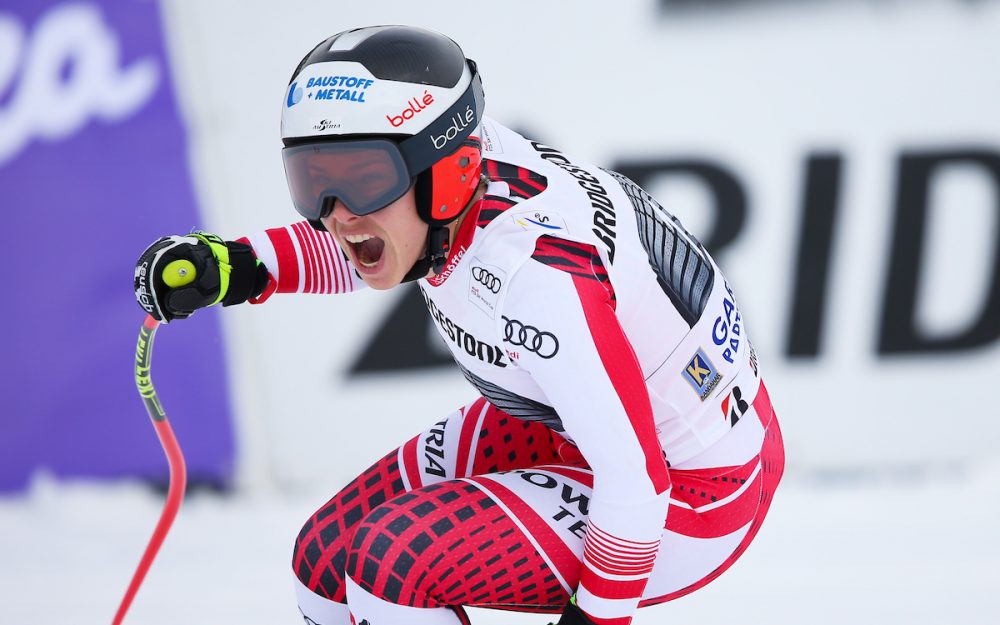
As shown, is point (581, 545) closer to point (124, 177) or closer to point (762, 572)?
point (762, 572)

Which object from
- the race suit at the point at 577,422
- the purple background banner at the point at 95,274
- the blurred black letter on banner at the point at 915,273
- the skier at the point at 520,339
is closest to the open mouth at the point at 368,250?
the skier at the point at 520,339

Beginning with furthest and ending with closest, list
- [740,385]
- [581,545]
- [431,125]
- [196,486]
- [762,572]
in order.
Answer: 1. [196,486]
2. [762,572]
3. [740,385]
4. [581,545]
5. [431,125]

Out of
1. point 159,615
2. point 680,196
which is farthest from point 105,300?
point 680,196

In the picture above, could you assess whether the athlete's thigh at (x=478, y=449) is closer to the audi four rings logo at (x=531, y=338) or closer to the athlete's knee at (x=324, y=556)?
the athlete's knee at (x=324, y=556)

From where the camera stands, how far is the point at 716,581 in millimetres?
3248

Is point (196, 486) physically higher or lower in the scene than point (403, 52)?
lower

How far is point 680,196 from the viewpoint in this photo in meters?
4.05

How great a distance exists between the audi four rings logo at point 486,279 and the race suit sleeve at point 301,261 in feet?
1.73

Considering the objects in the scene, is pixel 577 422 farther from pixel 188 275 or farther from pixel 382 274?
pixel 188 275

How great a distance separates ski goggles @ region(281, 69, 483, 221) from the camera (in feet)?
5.36

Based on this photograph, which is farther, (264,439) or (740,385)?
(264,439)

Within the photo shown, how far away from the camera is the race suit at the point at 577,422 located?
62.7 inches

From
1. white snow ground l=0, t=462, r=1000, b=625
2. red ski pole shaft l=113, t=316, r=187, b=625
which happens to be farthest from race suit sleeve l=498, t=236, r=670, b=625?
white snow ground l=0, t=462, r=1000, b=625

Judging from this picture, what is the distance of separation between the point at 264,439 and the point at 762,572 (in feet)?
6.07
